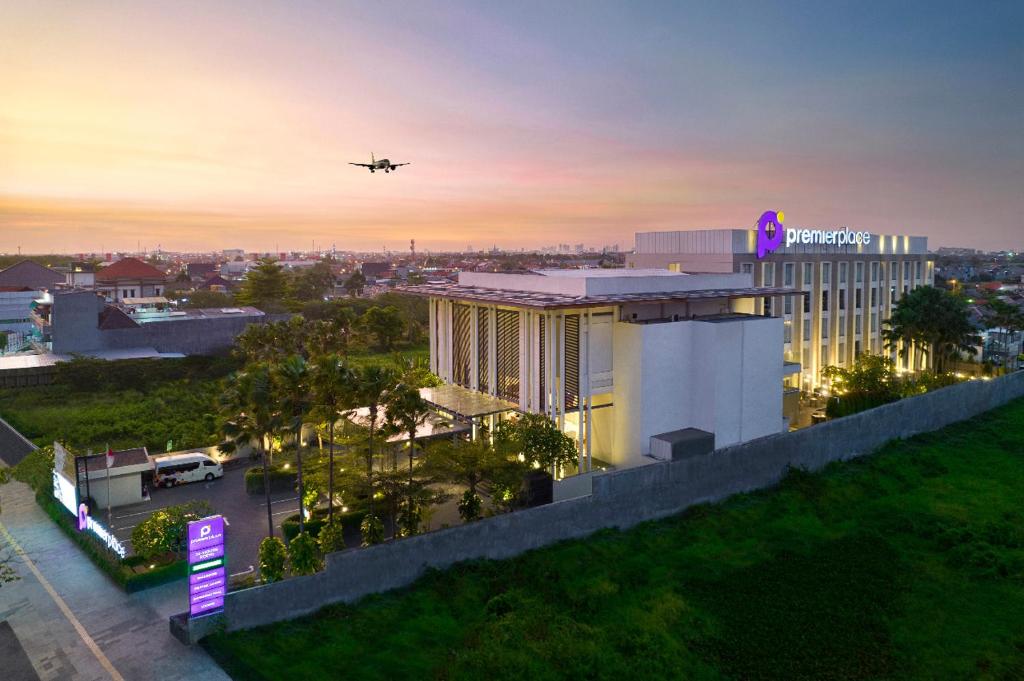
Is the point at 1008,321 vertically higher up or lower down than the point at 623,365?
higher up

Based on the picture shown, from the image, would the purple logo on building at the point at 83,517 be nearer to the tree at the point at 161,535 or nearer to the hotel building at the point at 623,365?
the tree at the point at 161,535

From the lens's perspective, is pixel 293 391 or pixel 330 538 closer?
pixel 330 538

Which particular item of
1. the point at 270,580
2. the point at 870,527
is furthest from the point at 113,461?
the point at 870,527

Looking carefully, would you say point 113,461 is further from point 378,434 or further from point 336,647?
point 336,647

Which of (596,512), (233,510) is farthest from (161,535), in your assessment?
(596,512)

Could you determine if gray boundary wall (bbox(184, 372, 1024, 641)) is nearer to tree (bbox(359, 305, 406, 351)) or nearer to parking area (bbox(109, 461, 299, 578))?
parking area (bbox(109, 461, 299, 578))

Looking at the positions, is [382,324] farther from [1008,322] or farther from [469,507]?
[1008,322]
